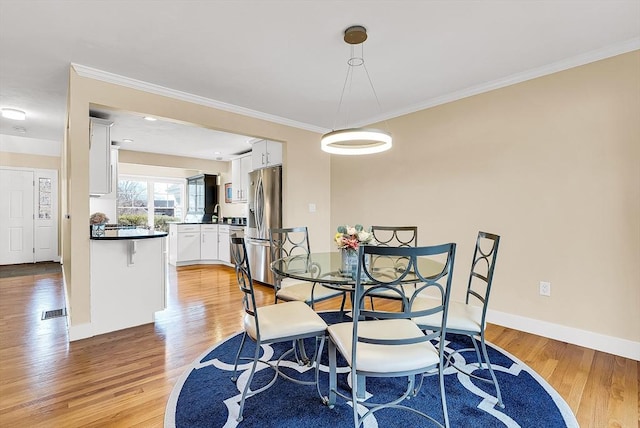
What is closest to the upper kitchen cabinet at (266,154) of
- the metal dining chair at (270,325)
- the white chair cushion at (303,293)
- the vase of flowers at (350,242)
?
the white chair cushion at (303,293)

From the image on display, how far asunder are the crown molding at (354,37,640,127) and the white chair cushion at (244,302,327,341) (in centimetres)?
279

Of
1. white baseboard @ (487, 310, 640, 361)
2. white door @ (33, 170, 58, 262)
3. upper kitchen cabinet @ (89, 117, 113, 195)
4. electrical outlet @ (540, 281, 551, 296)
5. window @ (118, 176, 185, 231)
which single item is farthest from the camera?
window @ (118, 176, 185, 231)

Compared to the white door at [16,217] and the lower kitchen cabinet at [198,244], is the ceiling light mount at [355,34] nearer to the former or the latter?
the lower kitchen cabinet at [198,244]

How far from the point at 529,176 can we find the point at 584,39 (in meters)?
1.11

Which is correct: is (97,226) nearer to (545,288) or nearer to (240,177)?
(240,177)

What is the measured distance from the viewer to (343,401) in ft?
5.96

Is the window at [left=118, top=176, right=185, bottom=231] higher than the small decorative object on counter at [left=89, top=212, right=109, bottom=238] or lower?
higher

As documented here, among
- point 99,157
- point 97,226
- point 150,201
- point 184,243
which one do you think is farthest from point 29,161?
point 97,226

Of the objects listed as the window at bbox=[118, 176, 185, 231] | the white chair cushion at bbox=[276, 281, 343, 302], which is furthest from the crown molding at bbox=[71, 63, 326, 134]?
the window at bbox=[118, 176, 185, 231]

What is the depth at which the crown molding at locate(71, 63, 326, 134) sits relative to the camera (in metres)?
2.70

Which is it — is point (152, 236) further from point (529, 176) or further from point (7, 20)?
point (529, 176)

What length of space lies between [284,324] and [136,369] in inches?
49.1

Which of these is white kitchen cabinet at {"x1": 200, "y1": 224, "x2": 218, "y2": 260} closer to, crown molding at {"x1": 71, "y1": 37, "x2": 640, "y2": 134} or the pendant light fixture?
crown molding at {"x1": 71, "y1": 37, "x2": 640, "y2": 134}

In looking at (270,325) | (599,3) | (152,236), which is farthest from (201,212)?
(599,3)
